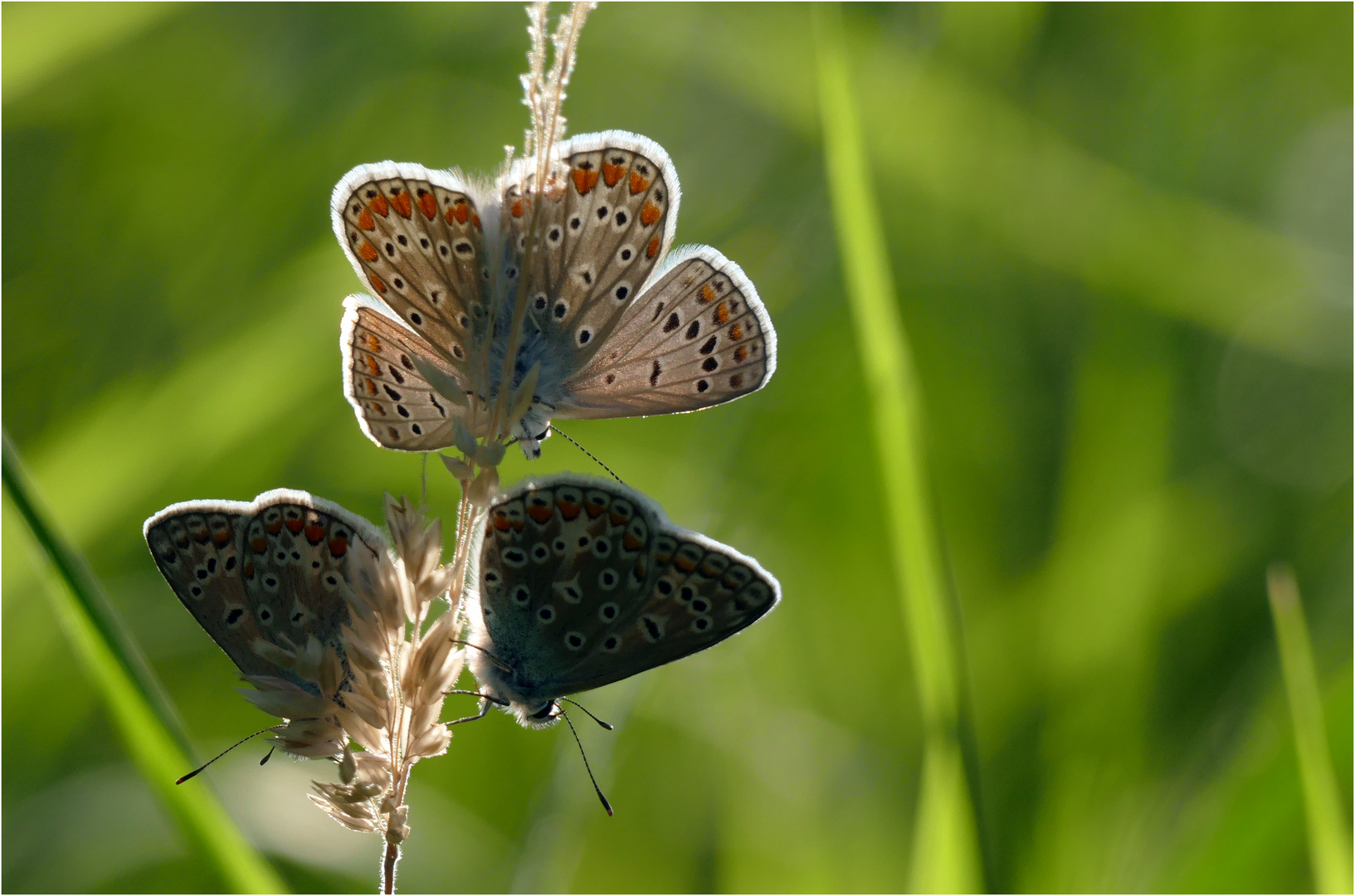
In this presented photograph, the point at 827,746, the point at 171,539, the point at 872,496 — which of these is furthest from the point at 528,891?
the point at 872,496

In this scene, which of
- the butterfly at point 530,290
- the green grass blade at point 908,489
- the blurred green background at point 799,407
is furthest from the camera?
the blurred green background at point 799,407

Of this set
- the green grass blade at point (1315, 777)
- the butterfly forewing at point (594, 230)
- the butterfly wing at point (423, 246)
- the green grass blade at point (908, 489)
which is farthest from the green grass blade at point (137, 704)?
the green grass blade at point (1315, 777)

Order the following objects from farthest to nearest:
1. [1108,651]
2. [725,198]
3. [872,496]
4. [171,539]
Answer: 1. [725,198]
2. [872,496]
3. [1108,651]
4. [171,539]

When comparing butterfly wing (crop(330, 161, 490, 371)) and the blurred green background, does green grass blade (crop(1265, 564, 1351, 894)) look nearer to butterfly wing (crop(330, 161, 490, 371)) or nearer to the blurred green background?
the blurred green background

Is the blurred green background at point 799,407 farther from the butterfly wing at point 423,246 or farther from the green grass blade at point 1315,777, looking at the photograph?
the butterfly wing at point 423,246

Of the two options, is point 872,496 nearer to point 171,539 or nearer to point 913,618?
point 913,618

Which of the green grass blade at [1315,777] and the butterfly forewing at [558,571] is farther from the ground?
the butterfly forewing at [558,571]

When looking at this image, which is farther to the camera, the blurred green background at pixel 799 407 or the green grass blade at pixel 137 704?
the blurred green background at pixel 799 407
